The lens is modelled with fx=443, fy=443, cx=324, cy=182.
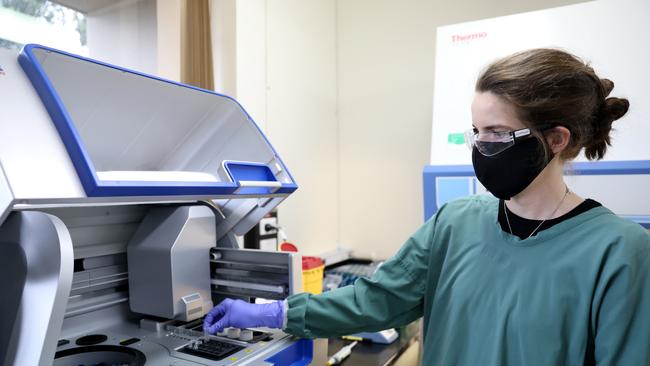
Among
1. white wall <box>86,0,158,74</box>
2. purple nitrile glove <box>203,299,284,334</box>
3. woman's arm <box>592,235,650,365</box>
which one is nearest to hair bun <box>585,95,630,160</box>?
woman's arm <box>592,235,650,365</box>

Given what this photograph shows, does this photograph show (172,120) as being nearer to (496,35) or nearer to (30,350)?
(30,350)

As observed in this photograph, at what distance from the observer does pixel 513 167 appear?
3.10ft

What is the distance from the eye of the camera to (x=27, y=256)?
0.72 meters

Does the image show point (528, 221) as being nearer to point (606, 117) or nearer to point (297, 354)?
point (606, 117)

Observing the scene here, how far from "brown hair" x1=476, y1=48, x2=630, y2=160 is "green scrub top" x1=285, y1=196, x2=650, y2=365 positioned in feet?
0.64

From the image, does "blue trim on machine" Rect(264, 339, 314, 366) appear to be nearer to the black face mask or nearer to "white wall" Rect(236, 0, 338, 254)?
the black face mask

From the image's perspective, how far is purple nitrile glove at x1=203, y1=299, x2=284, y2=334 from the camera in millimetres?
1076

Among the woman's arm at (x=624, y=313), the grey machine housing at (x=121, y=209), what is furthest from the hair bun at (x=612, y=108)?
the grey machine housing at (x=121, y=209)

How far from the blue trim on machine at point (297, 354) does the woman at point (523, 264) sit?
43 mm

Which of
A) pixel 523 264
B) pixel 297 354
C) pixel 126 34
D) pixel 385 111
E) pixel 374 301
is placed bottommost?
pixel 297 354

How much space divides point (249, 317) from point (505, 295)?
59 centimetres

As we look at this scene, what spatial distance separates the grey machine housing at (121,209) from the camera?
69 cm

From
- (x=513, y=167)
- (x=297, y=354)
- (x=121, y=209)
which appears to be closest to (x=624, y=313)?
(x=513, y=167)

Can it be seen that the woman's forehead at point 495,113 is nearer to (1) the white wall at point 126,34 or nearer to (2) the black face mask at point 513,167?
(2) the black face mask at point 513,167
